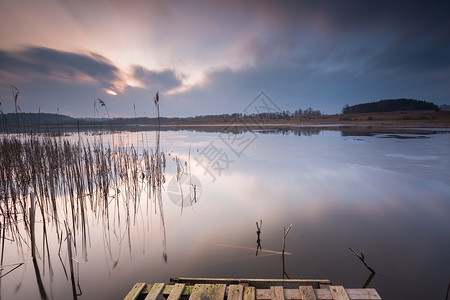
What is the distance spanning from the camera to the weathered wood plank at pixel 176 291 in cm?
245

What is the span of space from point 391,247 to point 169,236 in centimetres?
479

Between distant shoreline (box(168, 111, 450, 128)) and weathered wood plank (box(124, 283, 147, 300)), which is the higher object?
distant shoreline (box(168, 111, 450, 128))

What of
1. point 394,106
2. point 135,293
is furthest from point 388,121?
point 394,106

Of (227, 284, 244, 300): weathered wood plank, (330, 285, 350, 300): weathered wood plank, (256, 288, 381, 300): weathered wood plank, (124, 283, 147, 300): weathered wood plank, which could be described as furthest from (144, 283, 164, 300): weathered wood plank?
(330, 285, 350, 300): weathered wood plank

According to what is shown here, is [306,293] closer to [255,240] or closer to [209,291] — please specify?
[209,291]

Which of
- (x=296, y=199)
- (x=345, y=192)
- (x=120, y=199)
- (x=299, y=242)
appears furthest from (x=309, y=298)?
(x=120, y=199)

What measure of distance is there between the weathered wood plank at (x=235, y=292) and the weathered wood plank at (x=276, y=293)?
0.39 m

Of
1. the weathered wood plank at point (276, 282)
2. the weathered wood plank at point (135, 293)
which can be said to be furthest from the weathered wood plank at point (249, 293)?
the weathered wood plank at point (135, 293)

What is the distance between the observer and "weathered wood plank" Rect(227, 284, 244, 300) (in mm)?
2420

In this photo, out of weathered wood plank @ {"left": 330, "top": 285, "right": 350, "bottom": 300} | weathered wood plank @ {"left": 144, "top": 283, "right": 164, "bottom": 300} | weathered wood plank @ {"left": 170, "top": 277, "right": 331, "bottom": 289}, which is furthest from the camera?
weathered wood plank @ {"left": 170, "top": 277, "right": 331, "bottom": 289}

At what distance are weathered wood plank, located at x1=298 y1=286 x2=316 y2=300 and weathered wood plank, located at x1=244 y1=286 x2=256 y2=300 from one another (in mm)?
611

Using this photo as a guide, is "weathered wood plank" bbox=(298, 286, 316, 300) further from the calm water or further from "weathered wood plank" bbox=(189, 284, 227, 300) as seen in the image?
"weathered wood plank" bbox=(189, 284, 227, 300)

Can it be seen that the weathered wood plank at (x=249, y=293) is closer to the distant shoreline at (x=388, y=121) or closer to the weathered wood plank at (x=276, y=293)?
the weathered wood plank at (x=276, y=293)

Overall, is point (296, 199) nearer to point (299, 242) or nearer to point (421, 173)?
point (299, 242)
